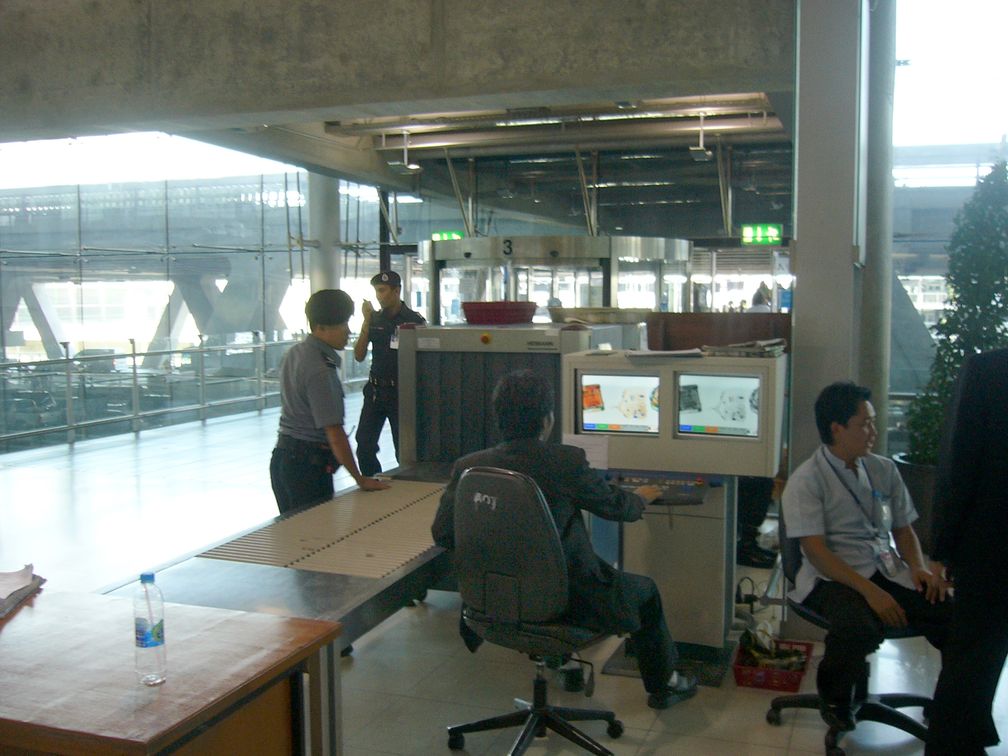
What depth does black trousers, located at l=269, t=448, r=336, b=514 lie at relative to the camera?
3.84 meters

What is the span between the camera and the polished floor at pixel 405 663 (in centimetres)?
309

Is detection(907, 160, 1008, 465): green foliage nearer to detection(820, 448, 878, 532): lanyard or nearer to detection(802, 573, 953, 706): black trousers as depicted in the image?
detection(820, 448, 878, 532): lanyard

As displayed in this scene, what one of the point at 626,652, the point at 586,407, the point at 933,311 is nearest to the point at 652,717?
the point at 626,652

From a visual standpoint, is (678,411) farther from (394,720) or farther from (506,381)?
(394,720)

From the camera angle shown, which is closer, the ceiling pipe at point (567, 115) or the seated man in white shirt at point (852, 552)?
the seated man in white shirt at point (852, 552)

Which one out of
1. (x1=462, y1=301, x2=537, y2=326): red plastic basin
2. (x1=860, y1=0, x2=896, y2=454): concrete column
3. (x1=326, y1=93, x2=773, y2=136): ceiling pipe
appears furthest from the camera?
(x1=326, y1=93, x2=773, y2=136): ceiling pipe

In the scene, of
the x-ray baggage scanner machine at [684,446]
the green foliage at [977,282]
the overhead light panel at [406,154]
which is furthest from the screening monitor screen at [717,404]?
the overhead light panel at [406,154]

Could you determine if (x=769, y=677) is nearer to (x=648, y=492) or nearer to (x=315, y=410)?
(x=648, y=492)

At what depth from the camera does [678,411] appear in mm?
3496

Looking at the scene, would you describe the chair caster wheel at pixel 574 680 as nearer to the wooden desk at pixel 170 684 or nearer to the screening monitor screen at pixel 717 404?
the screening monitor screen at pixel 717 404

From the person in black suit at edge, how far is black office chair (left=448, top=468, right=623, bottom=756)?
98 centimetres

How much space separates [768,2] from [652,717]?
354 centimetres

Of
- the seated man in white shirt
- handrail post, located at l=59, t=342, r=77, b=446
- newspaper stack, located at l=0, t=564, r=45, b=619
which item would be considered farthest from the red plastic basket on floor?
handrail post, located at l=59, t=342, r=77, b=446

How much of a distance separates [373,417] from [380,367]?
0.94 ft
